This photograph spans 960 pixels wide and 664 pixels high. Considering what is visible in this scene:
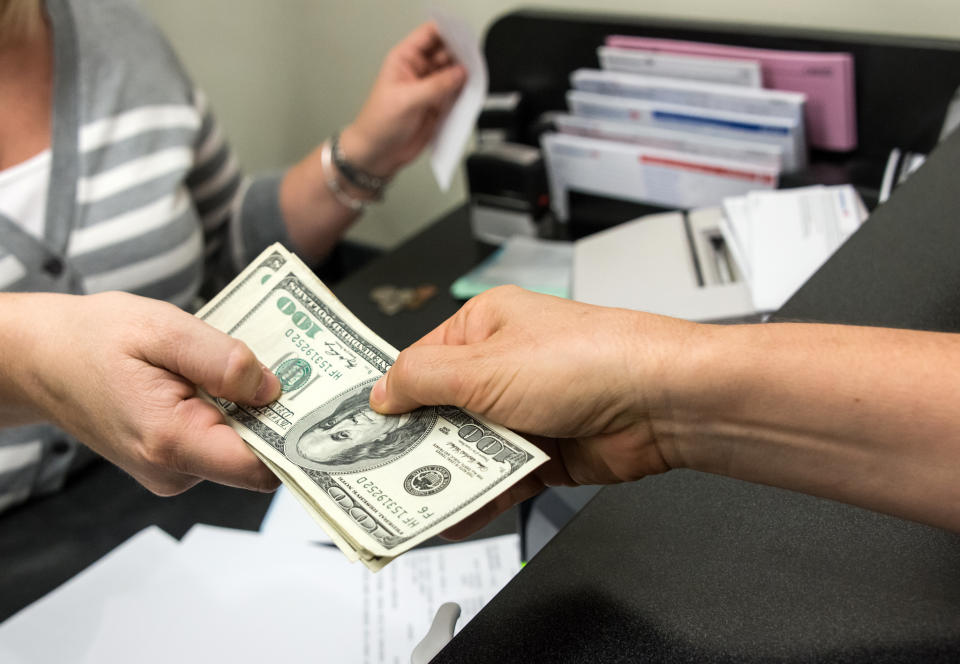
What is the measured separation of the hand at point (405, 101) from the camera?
115 centimetres

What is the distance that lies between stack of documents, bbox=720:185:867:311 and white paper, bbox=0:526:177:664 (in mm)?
717

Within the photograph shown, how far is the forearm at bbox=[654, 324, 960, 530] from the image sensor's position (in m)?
0.44

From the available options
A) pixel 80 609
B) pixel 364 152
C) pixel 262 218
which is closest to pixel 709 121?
pixel 364 152

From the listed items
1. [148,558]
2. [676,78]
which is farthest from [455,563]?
[676,78]

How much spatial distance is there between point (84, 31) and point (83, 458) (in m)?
0.56

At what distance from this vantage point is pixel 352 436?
62cm

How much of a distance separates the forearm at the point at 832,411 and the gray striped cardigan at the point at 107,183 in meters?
0.80

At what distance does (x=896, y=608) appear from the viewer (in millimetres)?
426

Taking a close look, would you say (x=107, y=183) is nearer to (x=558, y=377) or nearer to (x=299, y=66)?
(x=558, y=377)

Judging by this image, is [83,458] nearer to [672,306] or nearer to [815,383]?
[672,306]

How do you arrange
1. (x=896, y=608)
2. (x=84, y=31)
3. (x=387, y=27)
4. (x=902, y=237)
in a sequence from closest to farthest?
(x=896, y=608)
(x=902, y=237)
(x=84, y=31)
(x=387, y=27)

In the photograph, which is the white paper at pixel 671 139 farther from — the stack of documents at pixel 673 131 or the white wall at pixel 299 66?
the white wall at pixel 299 66

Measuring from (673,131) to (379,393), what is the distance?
29.2 inches

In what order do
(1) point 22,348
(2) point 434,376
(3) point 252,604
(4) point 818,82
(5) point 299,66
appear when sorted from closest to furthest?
1. (2) point 434,376
2. (1) point 22,348
3. (3) point 252,604
4. (4) point 818,82
5. (5) point 299,66
